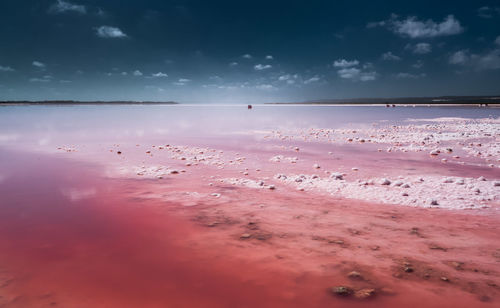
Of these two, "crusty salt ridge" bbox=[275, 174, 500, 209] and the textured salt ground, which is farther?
"crusty salt ridge" bbox=[275, 174, 500, 209]

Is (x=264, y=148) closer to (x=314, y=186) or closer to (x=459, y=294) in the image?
(x=314, y=186)

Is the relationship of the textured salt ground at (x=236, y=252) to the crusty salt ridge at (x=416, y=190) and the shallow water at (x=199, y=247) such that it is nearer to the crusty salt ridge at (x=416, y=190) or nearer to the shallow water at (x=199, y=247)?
the shallow water at (x=199, y=247)

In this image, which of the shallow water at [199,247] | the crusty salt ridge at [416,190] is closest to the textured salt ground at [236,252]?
the shallow water at [199,247]

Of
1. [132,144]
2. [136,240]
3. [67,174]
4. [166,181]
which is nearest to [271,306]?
[136,240]

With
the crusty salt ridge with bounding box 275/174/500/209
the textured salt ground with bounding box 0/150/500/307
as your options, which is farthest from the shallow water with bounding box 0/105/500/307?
the crusty salt ridge with bounding box 275/174/500/209

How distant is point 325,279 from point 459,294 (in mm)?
1343

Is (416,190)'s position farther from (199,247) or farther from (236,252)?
(199,247)

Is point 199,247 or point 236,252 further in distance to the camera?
point 199,247

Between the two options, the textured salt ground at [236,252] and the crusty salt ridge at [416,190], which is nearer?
the textured salt ground at [236,252]

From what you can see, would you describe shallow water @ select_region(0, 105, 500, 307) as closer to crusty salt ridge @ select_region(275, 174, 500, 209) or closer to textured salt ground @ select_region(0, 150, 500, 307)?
textured salt ground @ select_region(0, 150, 500, 307)

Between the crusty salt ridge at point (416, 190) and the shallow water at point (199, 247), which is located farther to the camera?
the crusty salt ridge at point (416, 190)

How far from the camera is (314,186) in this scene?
23.6 ft

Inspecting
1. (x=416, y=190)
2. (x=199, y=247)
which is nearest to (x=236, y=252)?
(x=199, y=247)

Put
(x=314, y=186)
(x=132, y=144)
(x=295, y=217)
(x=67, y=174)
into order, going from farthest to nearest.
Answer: (x=132, y=144)
(x=67, y=174)
(x=314, y=186)
(x=295, y=217)
